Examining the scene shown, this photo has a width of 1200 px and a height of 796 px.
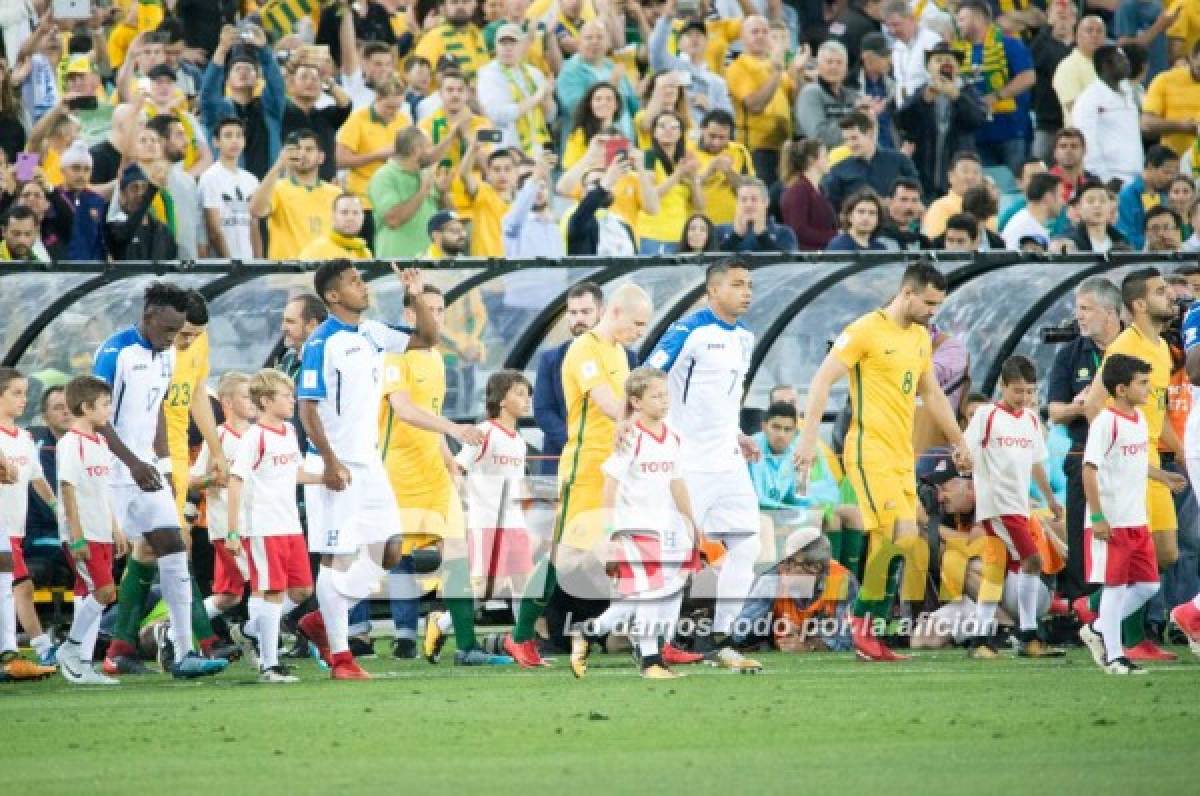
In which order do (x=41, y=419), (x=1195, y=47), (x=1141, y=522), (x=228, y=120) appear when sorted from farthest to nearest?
(x=1195, y=47) → (x=228, y=120) → (x=41, y=419) → (x=1141, y=522)

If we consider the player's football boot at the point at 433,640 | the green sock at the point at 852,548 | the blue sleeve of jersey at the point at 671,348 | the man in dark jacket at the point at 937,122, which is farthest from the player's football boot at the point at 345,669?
the man in dark jacket at the point at 937,122

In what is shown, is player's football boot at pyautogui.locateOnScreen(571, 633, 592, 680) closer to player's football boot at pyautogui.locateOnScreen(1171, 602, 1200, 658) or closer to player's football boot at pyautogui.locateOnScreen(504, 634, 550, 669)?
player's football boot at pyautogui.locateOnScreen(504, 634, 550, 669)

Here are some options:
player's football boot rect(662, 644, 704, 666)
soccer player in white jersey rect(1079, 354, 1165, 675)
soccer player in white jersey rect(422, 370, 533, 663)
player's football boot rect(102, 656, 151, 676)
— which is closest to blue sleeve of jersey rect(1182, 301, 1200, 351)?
soccer player in white jersey rect(1079, 354, 1165, 675)

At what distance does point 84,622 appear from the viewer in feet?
47.3

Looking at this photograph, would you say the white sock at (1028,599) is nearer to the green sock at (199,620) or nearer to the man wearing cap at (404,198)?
the green sock at (199,620)

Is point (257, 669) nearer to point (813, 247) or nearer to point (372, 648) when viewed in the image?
point (372, 648)

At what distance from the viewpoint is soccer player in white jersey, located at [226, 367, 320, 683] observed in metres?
14.1

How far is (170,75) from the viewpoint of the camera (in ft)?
68.9

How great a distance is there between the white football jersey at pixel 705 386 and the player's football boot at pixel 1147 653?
8.39 ft

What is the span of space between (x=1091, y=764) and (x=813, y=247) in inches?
447

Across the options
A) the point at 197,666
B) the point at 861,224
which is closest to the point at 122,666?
the point at 197,666

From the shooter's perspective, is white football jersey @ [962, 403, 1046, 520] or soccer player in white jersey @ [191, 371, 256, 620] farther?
soccer player in white jersey @ [191, 371, 256, 620]

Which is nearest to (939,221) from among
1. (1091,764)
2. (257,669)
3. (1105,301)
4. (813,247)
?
(813,247)

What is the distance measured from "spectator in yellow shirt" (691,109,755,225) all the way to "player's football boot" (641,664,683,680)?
8368 mm
